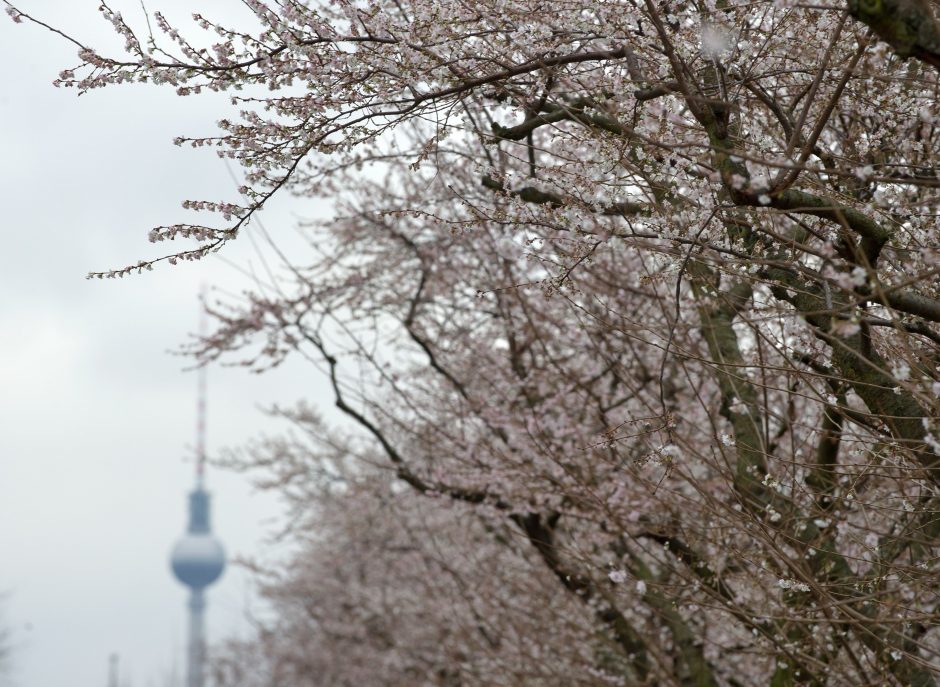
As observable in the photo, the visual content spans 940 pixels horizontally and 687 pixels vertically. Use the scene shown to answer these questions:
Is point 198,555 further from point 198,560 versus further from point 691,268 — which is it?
point 691,268

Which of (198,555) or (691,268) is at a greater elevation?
(198,555)

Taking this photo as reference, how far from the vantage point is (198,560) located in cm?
11281

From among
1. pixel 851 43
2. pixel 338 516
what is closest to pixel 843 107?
pixel 851 43

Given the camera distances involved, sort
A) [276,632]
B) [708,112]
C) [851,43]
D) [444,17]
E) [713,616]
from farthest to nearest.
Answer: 1. [276,632]
2. [713,616]
3. [851,43]
4. [444,17]
5. [708,112]

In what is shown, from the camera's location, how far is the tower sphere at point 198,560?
4441 inches

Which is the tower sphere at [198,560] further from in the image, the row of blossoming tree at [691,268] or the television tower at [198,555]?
the row of blossoming tree at [691,268]

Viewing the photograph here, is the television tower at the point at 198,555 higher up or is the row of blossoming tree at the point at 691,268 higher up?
the television tower at the point at 198,555

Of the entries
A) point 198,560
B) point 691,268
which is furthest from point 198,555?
point 691,268

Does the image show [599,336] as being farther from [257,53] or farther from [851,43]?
[257,53]

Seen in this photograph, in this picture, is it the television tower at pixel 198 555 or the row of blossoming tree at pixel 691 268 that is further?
the television tower at pixel 198 555

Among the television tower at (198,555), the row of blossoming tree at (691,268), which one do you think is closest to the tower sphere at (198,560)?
the television tower at (198,555)

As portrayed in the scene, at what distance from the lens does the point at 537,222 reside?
141 inches

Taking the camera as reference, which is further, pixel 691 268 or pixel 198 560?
pixel 198 560

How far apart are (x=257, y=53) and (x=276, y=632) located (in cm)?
1854
